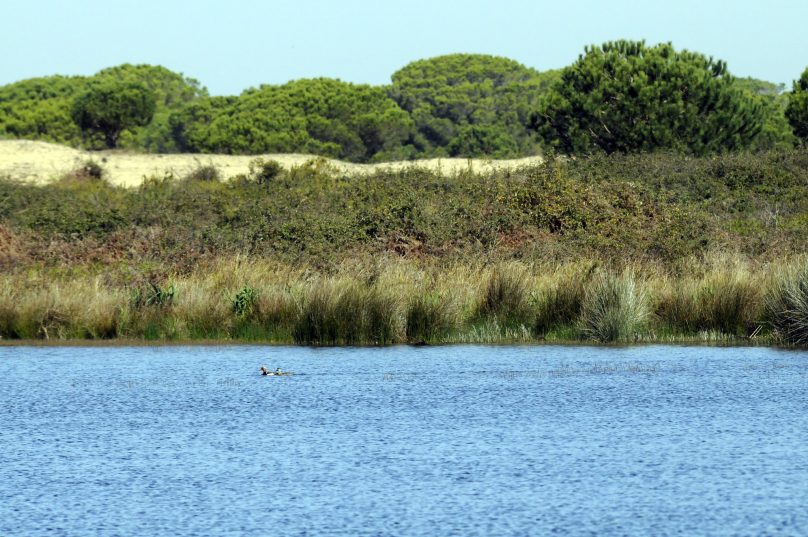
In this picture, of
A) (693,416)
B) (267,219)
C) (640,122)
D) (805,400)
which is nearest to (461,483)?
(693,416)

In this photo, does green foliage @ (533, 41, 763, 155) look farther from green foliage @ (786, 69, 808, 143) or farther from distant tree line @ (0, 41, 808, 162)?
green foliage @ (786, 69, 808, 143)

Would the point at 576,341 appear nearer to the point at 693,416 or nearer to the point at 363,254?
the point at 693,416

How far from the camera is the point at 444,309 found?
23766 mm

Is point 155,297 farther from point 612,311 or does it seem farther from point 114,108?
point 114,108

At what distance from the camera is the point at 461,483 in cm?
1203

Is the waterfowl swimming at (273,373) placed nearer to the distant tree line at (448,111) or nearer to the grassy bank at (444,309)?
the grassy bank at (444,309)

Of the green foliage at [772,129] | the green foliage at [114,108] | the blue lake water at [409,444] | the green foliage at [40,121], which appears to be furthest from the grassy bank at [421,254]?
the green foliage at [40,121]

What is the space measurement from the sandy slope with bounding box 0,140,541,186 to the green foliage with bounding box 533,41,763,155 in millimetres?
5884

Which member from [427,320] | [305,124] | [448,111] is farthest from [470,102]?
[427,320]

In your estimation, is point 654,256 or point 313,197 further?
point 313,197

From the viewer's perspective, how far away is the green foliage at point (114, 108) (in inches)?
3302

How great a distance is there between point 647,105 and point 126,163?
2624 centimetres

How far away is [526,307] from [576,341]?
1336 millimetres

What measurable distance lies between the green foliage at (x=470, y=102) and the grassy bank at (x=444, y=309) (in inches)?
2228
